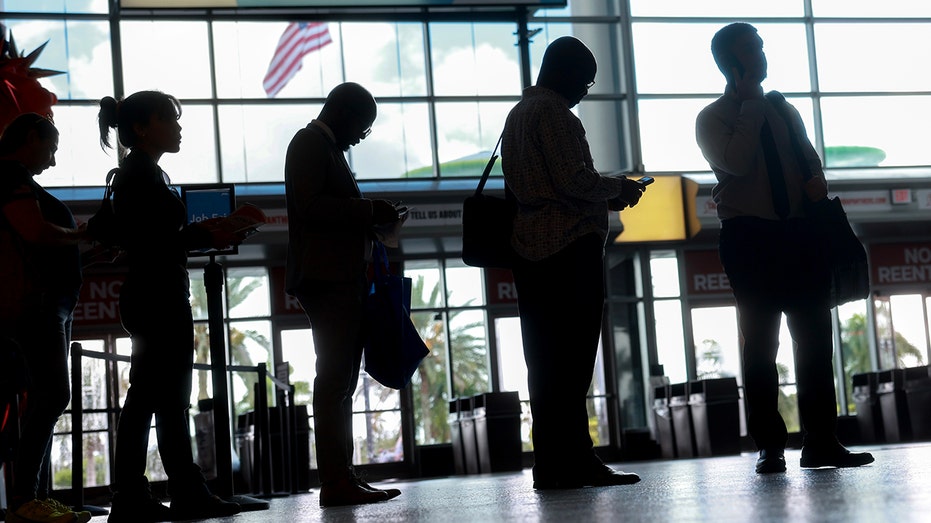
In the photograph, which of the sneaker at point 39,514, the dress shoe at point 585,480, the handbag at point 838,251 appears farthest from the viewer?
the handbag at point 838,251

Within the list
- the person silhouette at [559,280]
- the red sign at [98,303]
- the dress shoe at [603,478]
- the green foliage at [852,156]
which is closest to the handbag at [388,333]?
the person silhouette at [559,280]

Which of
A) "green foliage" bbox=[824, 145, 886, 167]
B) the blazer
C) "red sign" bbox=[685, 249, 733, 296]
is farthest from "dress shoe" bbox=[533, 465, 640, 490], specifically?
"green foliage" bbox=[824, 145, 886, 167]

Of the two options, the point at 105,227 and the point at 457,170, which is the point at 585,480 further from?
the point at 457,170

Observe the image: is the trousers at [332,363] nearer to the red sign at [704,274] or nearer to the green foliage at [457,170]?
the green foliage at [457,170]

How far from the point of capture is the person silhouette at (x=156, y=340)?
3668 mm

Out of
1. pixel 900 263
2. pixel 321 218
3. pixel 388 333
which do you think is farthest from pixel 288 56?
pixel 321 218

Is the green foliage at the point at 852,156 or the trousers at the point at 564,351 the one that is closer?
the trousers at the point at 564,351

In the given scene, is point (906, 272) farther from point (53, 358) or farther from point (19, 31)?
point (53, 358)

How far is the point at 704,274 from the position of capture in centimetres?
1848

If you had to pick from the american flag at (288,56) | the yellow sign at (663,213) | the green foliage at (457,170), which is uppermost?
the american flag at (288,56)

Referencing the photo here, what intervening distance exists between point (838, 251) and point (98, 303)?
538 inches

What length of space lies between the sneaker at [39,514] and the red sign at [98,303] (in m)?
13.2

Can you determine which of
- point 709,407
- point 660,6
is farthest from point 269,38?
point 709,407

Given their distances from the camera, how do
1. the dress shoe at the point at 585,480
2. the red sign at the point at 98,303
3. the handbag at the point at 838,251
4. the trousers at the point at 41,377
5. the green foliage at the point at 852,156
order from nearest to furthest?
the trousers at the point at 41,377
the dress shoe at the point at 585,480
the handbag at the point at 838,251
the red sign at the point at 98,303
the green foliage at the point at 852,156
